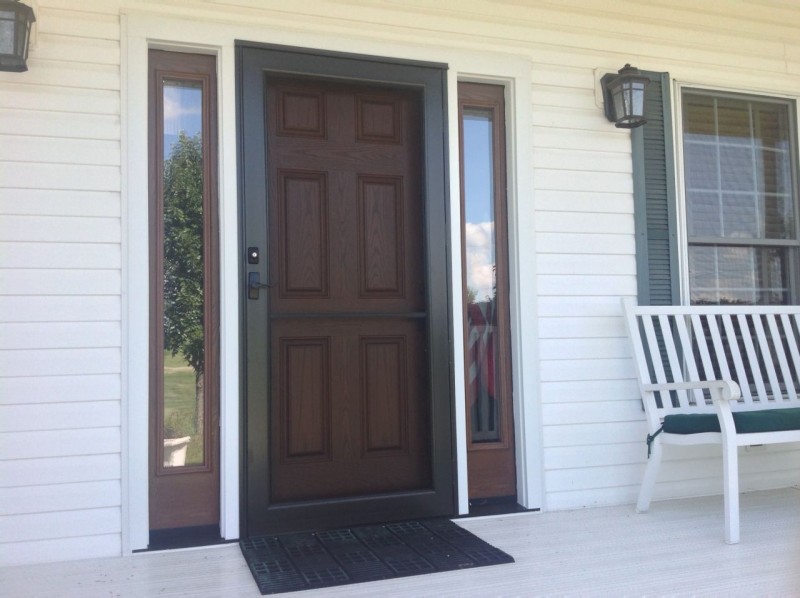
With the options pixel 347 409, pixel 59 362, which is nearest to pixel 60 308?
pixel 59 362

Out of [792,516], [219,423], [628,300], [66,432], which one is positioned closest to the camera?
[66,432]

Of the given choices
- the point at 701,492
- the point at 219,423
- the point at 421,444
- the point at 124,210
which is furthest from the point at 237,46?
the point at 701,492

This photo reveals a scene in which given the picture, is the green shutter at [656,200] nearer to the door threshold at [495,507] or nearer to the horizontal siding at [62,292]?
the door threshold at [495,507]

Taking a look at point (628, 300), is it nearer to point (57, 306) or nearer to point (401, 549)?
point (401, 549)

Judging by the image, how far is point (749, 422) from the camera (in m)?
2.81

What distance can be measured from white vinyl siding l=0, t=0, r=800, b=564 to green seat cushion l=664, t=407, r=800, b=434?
1.53ft

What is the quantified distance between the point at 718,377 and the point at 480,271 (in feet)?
4.36

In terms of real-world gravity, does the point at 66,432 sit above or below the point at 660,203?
below

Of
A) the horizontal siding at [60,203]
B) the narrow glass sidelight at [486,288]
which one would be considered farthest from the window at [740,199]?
the horizontal siding at [60,203]

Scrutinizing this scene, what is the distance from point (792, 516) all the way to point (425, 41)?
2.64 meters

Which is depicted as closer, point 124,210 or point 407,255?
point 124,210

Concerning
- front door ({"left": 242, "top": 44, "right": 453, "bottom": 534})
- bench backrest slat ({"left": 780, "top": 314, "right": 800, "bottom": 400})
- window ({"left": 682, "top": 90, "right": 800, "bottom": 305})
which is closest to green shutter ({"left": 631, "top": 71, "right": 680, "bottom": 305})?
window ({"left": 682, "top": 90, "right": 800, "bottom": 305})

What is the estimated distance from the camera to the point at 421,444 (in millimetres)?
3154

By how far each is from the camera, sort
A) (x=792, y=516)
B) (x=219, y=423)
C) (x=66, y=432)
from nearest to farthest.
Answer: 1. (x=66, y=432)
2. (x=219, y=423)
3. (x=792, y=516)
